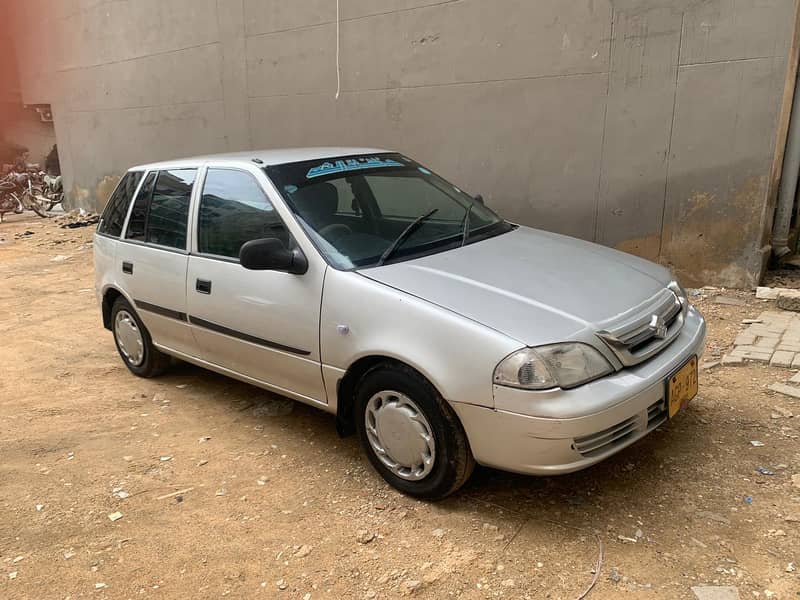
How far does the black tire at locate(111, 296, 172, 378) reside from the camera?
465 cm

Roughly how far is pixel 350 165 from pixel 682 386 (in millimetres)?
2251

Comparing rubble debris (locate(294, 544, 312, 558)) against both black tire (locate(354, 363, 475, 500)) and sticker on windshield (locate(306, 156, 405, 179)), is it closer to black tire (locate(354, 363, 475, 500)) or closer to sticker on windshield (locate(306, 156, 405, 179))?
black tire (locate(354, 363, 475, 500))

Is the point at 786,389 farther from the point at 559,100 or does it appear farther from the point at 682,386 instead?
the point at 559,100

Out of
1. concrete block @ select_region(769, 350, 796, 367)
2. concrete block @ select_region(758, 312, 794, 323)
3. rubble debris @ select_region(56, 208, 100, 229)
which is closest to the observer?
concrete block @ select_region(769, 350, 796, 367)

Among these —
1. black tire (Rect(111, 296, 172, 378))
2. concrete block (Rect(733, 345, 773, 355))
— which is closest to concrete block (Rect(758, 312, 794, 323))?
concrete block (Rect(733, 345, 773, 355))

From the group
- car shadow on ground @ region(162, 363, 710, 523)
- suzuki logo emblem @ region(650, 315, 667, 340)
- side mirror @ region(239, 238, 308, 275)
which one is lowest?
car shadow on ground @ region(162, 363, 710, 523)

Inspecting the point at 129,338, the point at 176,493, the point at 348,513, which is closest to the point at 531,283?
the point at 348,513

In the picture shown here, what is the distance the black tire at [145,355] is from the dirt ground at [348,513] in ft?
1.45

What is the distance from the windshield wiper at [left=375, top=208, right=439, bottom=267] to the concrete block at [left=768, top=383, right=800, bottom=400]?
2377mm

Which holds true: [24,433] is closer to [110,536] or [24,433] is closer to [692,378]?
[110,536]

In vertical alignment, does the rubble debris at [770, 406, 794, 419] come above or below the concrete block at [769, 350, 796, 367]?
below

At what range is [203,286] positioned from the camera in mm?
3832

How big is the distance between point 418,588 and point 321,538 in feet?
1.81

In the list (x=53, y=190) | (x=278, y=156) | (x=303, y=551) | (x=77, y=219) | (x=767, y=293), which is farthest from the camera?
(x=53, y=190)
